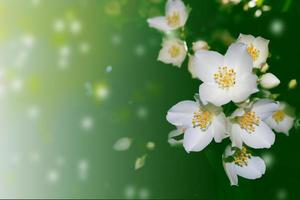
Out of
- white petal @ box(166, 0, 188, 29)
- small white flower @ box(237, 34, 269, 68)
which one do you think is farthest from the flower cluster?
white petal @ box(166, 0, 188, 29)

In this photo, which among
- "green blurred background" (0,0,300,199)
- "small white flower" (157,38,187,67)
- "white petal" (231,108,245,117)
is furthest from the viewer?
"green blurred background" (0,0,300,199)

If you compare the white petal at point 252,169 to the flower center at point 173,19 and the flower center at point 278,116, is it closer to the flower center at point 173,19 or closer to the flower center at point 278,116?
the flower center at point 278,116

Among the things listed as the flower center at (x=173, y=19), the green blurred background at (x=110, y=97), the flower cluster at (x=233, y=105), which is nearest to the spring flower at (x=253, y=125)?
the flower cluster at (x=233, y=105)

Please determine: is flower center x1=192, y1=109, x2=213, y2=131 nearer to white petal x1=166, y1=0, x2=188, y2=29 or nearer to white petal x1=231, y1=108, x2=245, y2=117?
white petal x1=231, y1=108, x2=245, y2=117

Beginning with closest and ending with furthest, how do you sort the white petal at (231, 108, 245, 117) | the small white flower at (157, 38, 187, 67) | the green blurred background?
the white petal at (231, 108, 245, 117) → the small white flower at (157, 38, 187, 67) → the green blurred background

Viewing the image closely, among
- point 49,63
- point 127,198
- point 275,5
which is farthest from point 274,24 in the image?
point 49,63

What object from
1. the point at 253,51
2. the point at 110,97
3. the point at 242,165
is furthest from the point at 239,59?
the point at 110,97

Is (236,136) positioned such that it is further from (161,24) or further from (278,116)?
(161,24)
